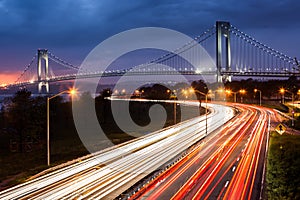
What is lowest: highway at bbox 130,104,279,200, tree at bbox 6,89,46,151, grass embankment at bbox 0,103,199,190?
grass embankment at bbox 0,103,199,190

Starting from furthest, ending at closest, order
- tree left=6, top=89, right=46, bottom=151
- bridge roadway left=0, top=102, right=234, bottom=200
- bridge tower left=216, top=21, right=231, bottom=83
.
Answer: bridge tower left=216, top=21, right=231, bottom=83 → tree left=6, top=89, right=46, bottom=151 → bridge roadway left=0, top=102, right=234, bottom=200

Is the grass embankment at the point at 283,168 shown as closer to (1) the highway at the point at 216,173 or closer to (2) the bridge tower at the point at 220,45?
(1) the highway at the point at 216,173

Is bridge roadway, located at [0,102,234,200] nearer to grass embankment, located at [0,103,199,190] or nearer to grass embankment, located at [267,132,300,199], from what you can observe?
grass embankment, located at [0,103,199,190]

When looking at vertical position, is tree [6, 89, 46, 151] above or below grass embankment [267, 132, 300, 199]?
above

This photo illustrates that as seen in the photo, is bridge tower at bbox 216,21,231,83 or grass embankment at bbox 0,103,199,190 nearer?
grass embankment at bbox 0,103,199,190

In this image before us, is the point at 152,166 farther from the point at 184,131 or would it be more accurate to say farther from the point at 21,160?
the point at 184,131

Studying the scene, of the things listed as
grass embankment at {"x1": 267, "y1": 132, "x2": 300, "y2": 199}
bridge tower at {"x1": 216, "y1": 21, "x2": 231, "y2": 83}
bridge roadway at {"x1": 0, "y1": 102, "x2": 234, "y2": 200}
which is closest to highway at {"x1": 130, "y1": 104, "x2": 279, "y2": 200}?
grass embankment at {"x1": 267, "y1": 132, "x2": 300, "y2": 199}

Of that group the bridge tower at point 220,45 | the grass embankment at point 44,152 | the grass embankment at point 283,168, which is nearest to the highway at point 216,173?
the grass embankment at point 283,168

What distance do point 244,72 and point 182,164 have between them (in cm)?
12078

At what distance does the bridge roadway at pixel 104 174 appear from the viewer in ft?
63.5

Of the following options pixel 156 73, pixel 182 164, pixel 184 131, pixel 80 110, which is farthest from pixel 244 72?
pixel 182 164

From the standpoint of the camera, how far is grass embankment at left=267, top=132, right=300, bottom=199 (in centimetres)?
2103

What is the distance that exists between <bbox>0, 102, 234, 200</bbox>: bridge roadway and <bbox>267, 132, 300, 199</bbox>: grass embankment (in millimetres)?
7757

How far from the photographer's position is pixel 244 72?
143 metres
